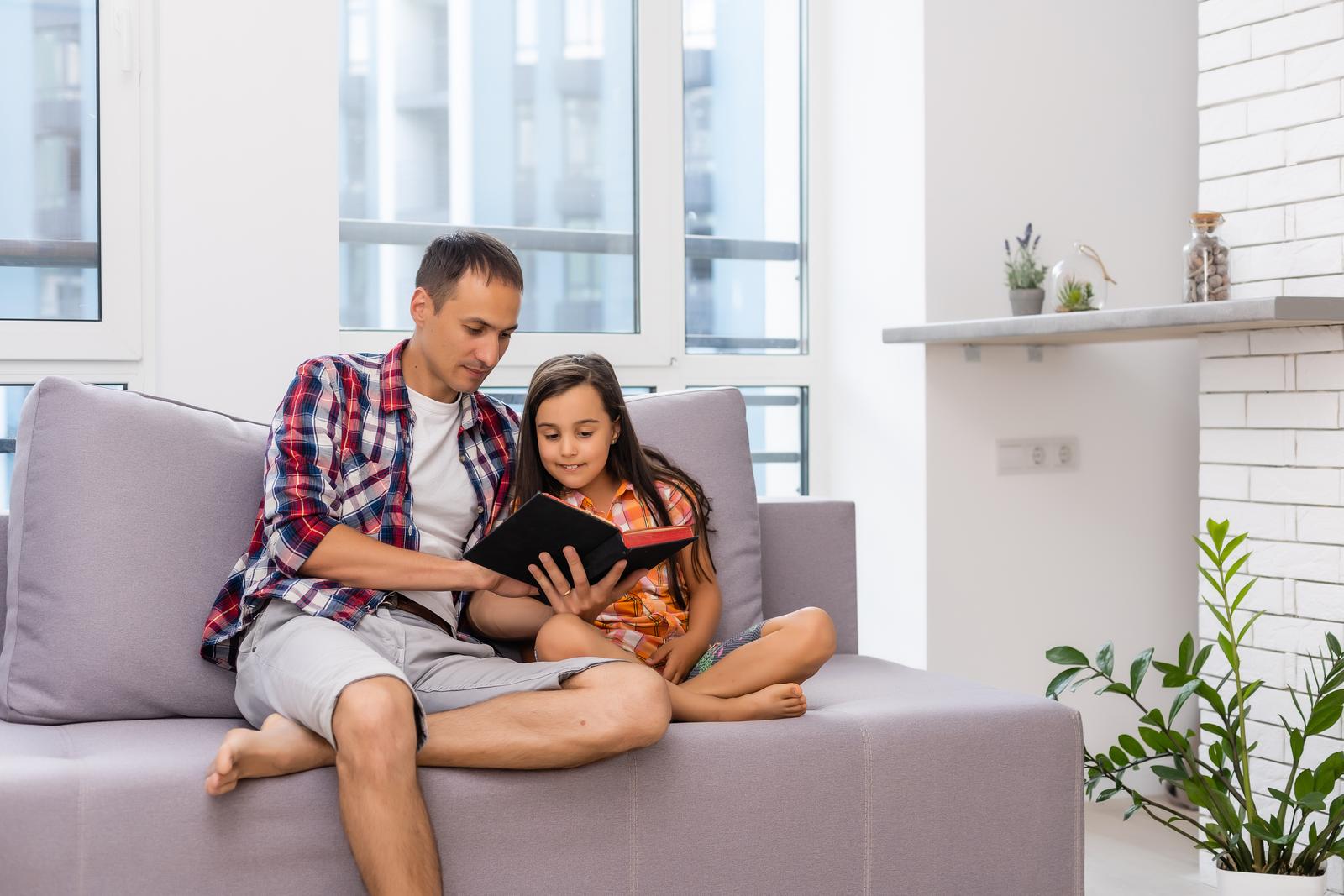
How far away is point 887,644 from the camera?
3133mm

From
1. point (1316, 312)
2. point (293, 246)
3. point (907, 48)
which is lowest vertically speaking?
point (1316, 312)

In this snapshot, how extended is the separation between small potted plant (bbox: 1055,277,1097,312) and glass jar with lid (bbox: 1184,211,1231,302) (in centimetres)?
26

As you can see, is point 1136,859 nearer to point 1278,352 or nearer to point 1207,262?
point 1278,352

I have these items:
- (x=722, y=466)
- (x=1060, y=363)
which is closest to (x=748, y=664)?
(x=722, y=466)

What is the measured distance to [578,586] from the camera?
1875mm

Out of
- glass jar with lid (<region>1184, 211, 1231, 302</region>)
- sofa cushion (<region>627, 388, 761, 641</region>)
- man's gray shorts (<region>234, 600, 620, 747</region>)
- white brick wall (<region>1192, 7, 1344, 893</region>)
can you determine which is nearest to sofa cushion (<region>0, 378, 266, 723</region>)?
man's gray shorts (<region>234, 600, 620, 747</region>)

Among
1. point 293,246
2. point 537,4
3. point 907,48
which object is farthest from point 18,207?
point 907,48

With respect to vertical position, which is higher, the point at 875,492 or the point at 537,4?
the point at 537,4

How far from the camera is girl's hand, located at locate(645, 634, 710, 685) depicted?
2008 mm

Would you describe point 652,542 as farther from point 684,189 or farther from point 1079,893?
point 684,189

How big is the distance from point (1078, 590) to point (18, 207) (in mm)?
2572

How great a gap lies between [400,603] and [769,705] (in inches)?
23.4

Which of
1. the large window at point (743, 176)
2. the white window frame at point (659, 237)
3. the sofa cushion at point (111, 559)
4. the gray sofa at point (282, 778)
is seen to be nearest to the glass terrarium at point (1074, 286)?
the large window at point (743, 176)

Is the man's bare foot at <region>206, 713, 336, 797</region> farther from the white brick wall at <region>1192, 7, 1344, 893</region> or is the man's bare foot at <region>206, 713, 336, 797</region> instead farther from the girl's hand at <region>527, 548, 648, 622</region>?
the white brick wall at <region>1192, 7, 1344, 893</region>
